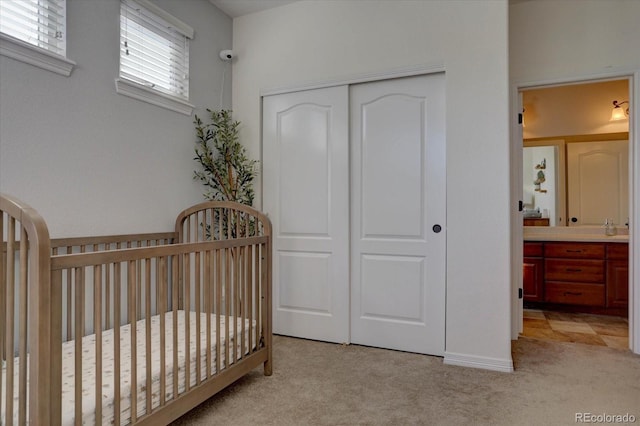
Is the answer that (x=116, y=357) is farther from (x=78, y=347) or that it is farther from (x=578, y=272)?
(x=578, y=272)

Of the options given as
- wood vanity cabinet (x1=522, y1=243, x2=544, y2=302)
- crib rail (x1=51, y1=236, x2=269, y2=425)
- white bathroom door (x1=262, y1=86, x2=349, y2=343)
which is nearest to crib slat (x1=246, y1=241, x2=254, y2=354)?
crib rail (x1=51, y1=236, x2=269, y2=425)

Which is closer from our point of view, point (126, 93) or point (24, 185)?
point (24, 185)

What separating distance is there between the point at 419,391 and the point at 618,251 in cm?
290

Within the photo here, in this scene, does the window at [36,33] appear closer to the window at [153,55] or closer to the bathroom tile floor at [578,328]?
the window at [153,55]

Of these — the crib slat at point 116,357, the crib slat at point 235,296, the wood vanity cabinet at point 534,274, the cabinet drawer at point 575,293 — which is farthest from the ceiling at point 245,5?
the cabinet drawer at point 575,293

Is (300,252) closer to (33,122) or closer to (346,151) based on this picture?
(346,151)

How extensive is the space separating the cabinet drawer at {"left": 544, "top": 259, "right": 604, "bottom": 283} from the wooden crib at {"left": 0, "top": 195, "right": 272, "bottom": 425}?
3.16m

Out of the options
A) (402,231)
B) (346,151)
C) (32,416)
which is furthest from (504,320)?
(32,416)

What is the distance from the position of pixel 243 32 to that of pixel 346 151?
1.37 m

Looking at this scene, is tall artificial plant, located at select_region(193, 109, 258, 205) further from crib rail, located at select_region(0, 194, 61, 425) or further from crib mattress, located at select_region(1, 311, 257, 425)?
crib rail, located at select_region(0, 194, 61, 425)

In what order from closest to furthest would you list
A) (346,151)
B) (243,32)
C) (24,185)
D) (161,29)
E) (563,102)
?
(24,185), (161,29), (346,151), (243,32), (563,102)

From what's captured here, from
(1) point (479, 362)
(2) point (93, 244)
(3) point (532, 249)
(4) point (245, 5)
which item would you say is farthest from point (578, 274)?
(2) point (93, 244)

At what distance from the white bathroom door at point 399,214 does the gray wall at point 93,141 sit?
1254 millimetres

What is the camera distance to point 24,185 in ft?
5.86
